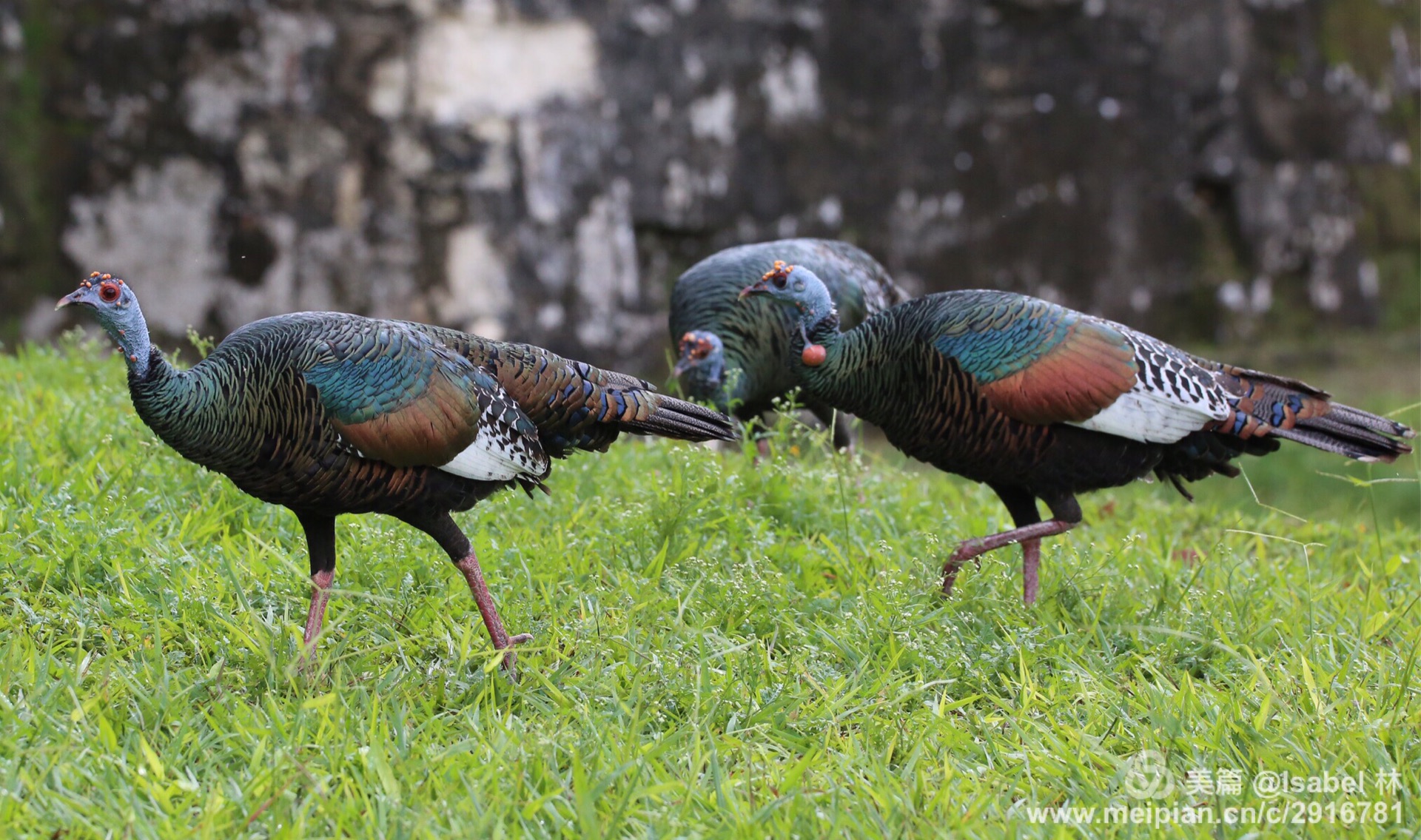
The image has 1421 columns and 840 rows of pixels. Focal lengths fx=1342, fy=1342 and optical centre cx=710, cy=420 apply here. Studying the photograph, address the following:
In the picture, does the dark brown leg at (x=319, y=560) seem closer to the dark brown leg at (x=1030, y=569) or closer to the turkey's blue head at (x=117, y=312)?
the turkey's blue head at (x=117, y=312)

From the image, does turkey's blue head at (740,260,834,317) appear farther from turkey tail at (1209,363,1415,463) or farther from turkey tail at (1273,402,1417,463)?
turkey tail at (1273,402,1417,463)

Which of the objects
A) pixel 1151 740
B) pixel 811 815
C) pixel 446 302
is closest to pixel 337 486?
pixel 811 815

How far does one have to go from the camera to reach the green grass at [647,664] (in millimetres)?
2932

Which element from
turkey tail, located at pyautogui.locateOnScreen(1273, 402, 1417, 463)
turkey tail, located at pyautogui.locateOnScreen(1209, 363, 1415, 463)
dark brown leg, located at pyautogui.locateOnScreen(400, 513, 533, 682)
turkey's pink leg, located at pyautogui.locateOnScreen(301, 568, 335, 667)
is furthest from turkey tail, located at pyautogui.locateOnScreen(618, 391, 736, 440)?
turkey tail, located at pyautogui.locateOnScreen(1273, 402, 1417, 463)

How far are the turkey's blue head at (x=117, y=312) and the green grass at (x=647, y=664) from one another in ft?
2.30

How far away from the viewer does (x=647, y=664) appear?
3.55m

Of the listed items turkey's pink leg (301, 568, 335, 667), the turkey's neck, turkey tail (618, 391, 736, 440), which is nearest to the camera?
turkey's pink leg (301, 568, 335, 667)

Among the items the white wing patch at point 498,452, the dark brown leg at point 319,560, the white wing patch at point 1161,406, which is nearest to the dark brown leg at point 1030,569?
the white wing patch at point 1161,406

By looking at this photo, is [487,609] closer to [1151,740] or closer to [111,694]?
[111,694]

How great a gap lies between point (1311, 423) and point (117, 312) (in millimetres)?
3483

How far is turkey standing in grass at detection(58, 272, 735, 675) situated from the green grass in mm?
308

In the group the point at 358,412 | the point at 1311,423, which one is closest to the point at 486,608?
→ the point at 358,412

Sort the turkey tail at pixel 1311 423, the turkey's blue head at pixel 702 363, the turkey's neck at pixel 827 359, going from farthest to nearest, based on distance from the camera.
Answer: the turkey's blue head at pixel 702 363, the turkey's neck at pixel 827 359, the turkey tail at pixel 1311 423

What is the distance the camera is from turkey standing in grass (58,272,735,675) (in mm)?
3309
